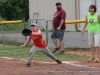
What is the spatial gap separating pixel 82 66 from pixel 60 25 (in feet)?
12.8

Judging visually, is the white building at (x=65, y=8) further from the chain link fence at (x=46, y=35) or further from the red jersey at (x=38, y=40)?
the red jersey at (x=38, y=40)

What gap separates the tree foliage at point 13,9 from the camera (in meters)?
41.2

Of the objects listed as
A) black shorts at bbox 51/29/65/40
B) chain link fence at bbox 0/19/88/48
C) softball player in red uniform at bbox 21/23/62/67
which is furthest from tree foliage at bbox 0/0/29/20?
softball player in red uniform at bbox 21/23/62/67

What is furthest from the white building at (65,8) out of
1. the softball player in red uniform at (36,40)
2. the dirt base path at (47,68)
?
the softball player in red uniform at (36,40)

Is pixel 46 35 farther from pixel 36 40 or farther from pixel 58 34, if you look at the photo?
pixel 36 40

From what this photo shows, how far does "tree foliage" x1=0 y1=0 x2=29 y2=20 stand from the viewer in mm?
41188

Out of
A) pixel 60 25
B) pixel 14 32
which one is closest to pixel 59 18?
pixel 60 25

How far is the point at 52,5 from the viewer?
32.5 m

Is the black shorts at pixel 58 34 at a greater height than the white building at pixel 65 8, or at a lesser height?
lesser

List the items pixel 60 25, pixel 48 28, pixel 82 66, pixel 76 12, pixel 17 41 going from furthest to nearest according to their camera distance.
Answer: pixel 76 12, pixel 17 41, pixel 48 28, pixel 60 25, pixel 82 66

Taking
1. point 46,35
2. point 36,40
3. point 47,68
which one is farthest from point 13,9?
point 47,68

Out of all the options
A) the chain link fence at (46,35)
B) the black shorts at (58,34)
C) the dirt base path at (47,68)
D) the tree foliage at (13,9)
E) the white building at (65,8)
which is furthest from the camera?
→ the tree foliage at (13,9)

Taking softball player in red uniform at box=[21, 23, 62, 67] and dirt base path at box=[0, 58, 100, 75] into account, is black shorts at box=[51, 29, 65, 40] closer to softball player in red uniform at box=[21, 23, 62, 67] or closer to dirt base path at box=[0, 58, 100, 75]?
dirt base path at box=[0, 58, 100, 75]

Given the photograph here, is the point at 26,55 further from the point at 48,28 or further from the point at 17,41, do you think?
the point at 17,41
